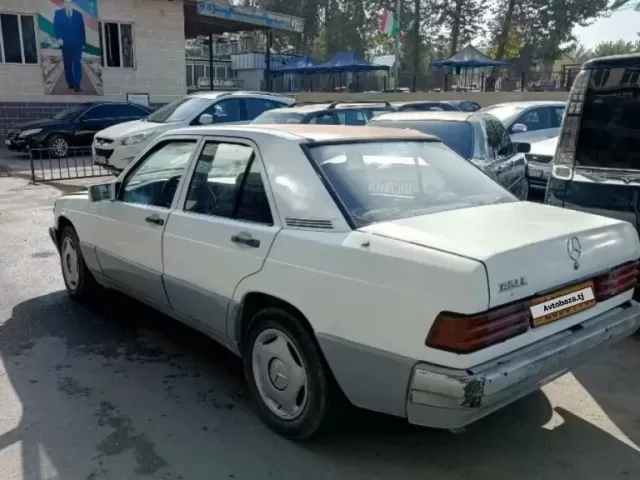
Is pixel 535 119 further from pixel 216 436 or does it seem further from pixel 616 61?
pixel 216 436

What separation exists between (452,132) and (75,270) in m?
4.58

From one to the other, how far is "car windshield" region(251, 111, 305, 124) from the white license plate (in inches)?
311

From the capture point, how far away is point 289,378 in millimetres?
3270

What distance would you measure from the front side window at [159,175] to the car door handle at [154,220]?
0.33 ft

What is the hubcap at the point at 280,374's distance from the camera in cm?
321

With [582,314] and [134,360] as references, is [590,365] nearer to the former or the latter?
[582,314]

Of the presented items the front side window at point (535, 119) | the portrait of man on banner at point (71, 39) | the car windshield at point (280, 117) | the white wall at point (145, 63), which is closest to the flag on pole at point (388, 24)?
the white wall at point (145, 63)

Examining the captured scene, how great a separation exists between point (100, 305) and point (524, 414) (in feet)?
12.3

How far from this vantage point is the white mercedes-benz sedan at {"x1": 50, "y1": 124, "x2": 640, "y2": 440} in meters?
2.62

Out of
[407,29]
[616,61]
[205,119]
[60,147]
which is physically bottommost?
[60,147]

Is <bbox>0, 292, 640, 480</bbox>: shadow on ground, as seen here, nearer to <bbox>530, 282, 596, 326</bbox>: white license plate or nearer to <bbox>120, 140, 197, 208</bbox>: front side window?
<bbox>530, 282, 596, 326</bbox>: white license plate

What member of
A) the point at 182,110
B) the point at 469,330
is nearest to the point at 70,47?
the point at 182,110

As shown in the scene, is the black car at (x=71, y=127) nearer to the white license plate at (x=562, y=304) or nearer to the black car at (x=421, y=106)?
the black car at (x=421, y=106)

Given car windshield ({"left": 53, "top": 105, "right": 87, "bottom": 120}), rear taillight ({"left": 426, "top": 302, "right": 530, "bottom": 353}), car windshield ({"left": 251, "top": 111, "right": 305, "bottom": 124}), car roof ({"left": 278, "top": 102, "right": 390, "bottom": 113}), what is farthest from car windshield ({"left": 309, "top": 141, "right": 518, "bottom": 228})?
car windshield ({"left": 53, "top": 105, "right": 87, "bottom": 120})
